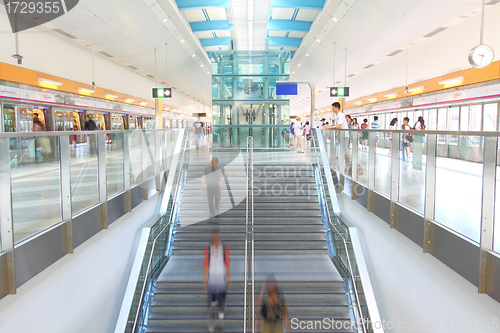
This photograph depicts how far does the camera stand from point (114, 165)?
6434 mm

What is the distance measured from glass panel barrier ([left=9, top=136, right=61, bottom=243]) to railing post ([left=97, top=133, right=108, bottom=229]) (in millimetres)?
1259

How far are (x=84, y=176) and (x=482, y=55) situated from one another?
993 cm

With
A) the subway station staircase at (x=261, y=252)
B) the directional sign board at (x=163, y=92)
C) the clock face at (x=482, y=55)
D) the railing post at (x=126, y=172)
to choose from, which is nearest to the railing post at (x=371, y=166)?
the subway station staircase at (x=261, y=252)

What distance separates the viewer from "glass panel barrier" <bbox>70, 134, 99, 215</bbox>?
4820 mm

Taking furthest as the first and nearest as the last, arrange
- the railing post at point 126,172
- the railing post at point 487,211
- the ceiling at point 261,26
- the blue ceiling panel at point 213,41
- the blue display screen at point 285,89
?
the blue ceiling panel at point 213,41 < the blue display screen at point 285,89 < the ceiling at point 261,26 < the railing post at point 126,172 < the railing post at point 487,211

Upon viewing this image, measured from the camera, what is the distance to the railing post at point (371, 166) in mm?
6625

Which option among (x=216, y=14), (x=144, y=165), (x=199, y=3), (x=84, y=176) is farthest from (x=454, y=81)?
(x=84, y=176)

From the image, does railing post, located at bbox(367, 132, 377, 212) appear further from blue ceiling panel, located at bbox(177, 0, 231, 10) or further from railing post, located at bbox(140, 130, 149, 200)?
blue ceiling panel, located at bbox(177, 0, 231, 10)

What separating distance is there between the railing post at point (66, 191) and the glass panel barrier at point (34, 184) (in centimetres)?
7

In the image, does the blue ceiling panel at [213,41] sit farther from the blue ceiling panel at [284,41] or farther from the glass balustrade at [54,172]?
the glass balustrade at [54,172]

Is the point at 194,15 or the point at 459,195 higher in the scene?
the point at 194,15

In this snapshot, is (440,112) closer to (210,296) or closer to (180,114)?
(210,296)

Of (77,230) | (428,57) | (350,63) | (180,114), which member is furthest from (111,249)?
(180,114)

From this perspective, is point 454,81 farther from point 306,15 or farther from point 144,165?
point 144,165
